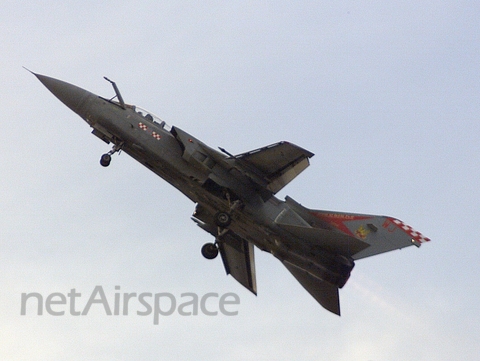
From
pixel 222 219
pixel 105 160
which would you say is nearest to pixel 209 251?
pixel 222 219

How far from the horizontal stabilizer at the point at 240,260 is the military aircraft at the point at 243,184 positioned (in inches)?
78.8

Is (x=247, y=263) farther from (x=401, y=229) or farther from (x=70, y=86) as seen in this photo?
(x=70, y=86)

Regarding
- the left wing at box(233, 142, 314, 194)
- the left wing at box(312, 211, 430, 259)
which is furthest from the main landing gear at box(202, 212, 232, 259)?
the left wing at box(312, 211, 430, 259)

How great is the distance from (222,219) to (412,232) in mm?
6540

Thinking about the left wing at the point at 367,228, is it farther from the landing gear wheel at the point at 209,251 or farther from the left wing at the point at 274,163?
the landing gear wheel at the point at 209,251

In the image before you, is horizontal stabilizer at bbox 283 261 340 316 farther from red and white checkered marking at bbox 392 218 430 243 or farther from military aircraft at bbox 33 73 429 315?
red and white checkered marking at bbox 392 218 430 243

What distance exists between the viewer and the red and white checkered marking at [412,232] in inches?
1006

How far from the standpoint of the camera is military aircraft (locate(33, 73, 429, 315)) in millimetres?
24484

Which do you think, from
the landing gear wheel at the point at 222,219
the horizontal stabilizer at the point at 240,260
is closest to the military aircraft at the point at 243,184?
the landing gear wheel at the point at 222,219

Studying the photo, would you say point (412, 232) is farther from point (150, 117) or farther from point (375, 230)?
point (150, 117)

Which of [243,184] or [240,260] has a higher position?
[243,184]

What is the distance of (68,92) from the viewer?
25.0 meters

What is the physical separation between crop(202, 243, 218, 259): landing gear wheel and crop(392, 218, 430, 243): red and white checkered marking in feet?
21.1

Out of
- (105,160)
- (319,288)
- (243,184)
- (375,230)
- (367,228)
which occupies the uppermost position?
(105,160)
